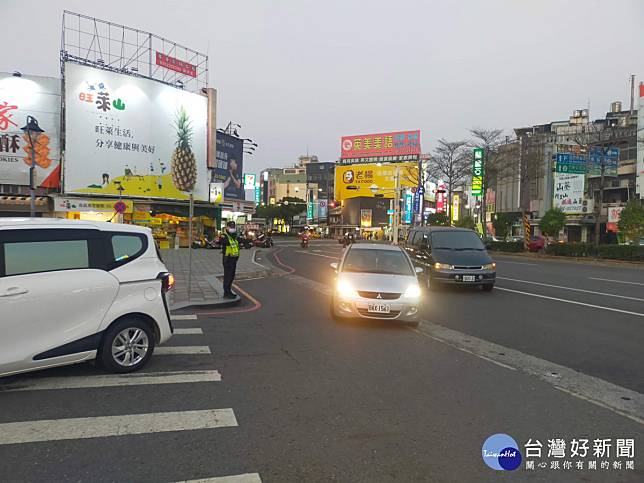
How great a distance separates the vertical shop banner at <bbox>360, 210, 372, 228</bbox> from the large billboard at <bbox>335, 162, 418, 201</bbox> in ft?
11.8

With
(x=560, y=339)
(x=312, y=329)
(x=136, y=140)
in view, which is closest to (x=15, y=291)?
(x=312, y=329)

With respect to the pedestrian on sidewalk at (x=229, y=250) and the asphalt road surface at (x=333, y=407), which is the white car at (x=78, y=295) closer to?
the asphalt road surface at (x=333, y=407)

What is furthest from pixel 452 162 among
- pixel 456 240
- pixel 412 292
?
pixel 412 292

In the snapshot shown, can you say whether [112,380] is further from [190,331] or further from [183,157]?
[183,157]

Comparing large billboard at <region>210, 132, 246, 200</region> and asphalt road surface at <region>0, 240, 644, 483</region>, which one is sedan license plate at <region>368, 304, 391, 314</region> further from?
large billboard at <region>210, 132, 246, 200</region>

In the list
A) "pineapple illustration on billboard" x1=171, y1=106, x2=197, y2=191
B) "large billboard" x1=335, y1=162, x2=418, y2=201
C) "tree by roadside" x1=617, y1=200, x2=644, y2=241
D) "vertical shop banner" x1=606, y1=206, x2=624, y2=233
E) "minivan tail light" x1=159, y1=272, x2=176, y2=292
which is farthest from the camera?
"large billboard" x1=335, y1=162, x2=418, y2=201

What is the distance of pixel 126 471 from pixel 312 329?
497 centimetres

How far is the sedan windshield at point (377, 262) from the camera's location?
8.79 meters

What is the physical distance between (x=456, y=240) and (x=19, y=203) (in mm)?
31913

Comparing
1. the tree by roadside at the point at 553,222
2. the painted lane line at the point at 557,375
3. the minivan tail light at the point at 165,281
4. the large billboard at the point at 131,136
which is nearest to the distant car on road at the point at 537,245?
the tree by roadside at the point at 553,222

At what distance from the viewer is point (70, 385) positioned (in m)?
4.80

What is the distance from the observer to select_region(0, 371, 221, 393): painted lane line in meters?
4.73

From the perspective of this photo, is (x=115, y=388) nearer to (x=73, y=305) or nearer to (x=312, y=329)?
(x=73, y=305)

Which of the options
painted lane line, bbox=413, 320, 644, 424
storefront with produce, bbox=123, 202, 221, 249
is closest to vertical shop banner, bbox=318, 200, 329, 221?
storefront with produce, bbox=123, 202, 221, 249
